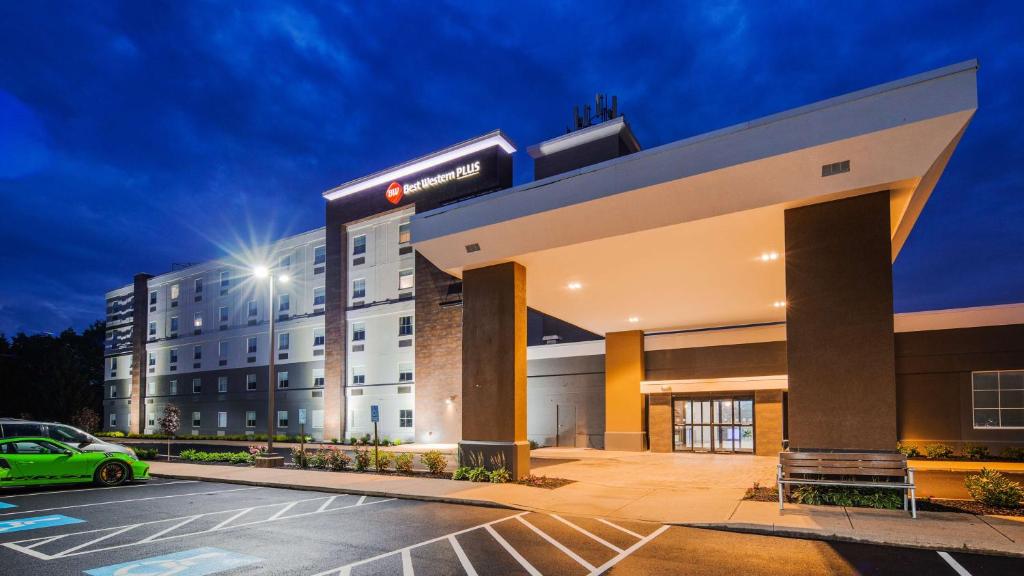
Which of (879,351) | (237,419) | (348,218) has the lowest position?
(237,419)

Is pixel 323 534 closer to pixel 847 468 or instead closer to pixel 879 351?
pixel 847 468

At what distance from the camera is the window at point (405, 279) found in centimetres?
3706

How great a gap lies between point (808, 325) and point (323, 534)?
375 inches

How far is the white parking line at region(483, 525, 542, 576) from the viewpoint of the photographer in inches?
302

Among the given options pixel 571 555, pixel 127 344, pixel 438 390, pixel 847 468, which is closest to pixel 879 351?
pixel 847 468

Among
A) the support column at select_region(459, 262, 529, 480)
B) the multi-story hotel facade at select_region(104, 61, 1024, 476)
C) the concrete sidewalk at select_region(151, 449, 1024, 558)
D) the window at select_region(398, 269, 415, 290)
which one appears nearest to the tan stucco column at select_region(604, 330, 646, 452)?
the multi-story hotel facade at select_region(104, 61, 1024, 476)

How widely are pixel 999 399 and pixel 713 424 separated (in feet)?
33.4

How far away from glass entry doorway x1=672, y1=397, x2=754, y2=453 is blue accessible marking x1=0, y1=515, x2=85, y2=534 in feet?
72.7

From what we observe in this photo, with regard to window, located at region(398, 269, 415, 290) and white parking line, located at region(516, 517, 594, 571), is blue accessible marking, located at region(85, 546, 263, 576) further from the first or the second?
window, located at region(398, 269, 415, 290)

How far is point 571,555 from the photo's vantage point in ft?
27.7

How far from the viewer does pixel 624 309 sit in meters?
23.3

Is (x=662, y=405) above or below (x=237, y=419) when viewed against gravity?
above

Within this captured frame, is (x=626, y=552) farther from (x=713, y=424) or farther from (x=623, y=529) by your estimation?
(x=713, y=424)

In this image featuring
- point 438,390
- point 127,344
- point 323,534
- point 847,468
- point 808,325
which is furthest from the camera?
point 127,344
